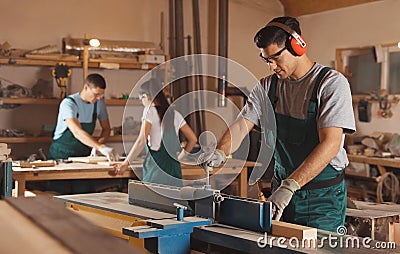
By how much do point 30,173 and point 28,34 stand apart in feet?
7.57

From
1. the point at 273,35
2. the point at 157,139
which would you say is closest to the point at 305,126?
the point at 273,35

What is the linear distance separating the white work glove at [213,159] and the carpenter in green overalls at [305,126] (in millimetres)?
123

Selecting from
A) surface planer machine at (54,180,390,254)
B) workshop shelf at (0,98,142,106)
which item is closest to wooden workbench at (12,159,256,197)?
workshop shelf at (0,98,142,106)

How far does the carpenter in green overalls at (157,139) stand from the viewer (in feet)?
14.8

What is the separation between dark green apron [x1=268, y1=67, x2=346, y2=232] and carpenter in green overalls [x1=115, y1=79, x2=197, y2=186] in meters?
1.88

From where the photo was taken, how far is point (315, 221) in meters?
2.48

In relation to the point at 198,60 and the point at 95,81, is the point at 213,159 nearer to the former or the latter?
the point at 95,81

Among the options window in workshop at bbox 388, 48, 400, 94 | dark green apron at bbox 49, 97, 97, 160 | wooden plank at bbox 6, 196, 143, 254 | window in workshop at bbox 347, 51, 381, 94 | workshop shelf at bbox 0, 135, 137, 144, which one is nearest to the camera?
wooden plank at bbox 6, 196, 143, 254

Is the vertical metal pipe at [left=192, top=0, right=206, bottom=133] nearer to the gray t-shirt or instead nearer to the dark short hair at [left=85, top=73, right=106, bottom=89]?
the dark short hair at [left=85, top=73, right=106, bottom=89]

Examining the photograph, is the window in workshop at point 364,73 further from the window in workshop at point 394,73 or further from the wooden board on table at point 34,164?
the wooden board on table at point 34,164

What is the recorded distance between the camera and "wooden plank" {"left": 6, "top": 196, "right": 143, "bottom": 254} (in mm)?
795

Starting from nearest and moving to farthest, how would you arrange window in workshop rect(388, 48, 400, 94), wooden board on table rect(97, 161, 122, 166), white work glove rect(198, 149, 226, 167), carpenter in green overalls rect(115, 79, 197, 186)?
1. white work glove rect(198, 149, 226, 167)
2. carpenter in green overalls rect(115, 79, 197, 186)
3. wooden board on table rect(97, 161, 122, 166)
4. window in workshop rect(388, 48, 400, 94)

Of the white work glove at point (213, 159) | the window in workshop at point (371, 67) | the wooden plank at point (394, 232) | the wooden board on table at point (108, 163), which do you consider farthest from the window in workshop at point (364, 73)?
the white work glove at point (213, 159)

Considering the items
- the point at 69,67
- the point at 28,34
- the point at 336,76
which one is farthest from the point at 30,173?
the point at 336,76
